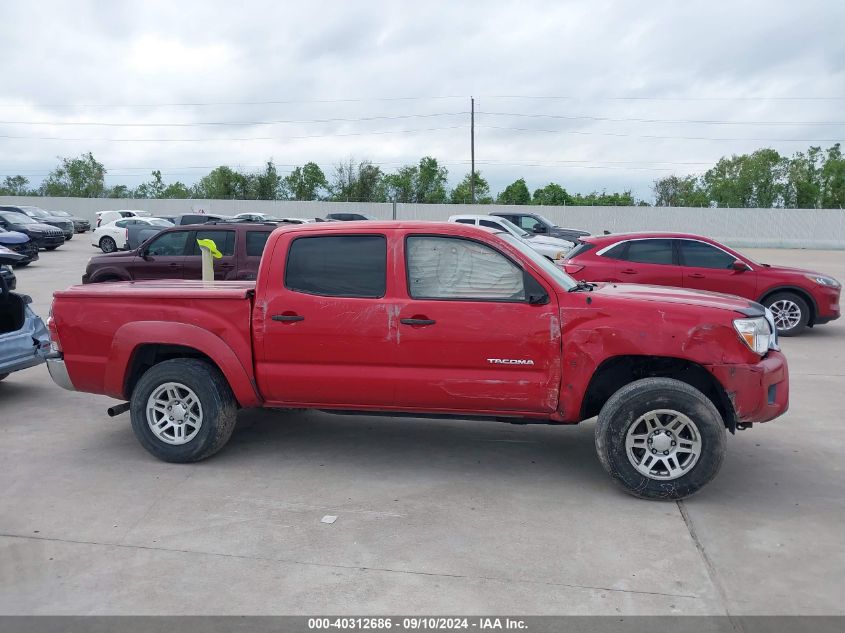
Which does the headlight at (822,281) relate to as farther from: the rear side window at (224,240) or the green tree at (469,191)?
the green tree at (469,191)

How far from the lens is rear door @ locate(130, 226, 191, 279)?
12.9 metres

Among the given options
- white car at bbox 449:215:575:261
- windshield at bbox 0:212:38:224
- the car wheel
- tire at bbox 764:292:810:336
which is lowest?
tire at bbox 764:292:810:336

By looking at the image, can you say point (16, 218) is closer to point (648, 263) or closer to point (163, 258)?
point (163, 258)

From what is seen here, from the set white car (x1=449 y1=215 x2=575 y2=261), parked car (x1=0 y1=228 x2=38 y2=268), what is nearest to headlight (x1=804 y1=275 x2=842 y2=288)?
white car (x1=449 y1=215 x2=575 y2=261)

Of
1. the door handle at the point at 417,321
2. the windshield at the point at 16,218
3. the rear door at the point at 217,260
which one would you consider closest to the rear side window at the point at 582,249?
the rear door at the point at 217,260

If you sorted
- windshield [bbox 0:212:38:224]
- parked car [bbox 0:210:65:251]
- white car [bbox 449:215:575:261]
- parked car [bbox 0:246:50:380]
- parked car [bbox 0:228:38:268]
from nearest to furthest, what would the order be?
parked car [bbox 0:246:50:380]
white car [bbox 449:215:575:261]
parked car [bbox 0:228:38:268]
parked car [bbox 0:210:65:251]
windshield [bbox 0:212:38:224]

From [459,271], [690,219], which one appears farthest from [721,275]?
[690,219]

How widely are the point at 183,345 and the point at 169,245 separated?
7.81 meters

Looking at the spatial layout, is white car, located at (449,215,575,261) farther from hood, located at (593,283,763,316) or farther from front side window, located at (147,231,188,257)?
hood, located at (593,283,763,316)

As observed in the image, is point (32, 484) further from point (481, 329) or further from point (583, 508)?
point (583, 508)

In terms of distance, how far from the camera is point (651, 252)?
11953mm

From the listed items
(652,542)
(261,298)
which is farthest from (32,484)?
(652,542)

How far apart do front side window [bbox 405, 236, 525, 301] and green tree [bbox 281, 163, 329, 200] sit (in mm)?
62685

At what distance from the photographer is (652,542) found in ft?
14.9
